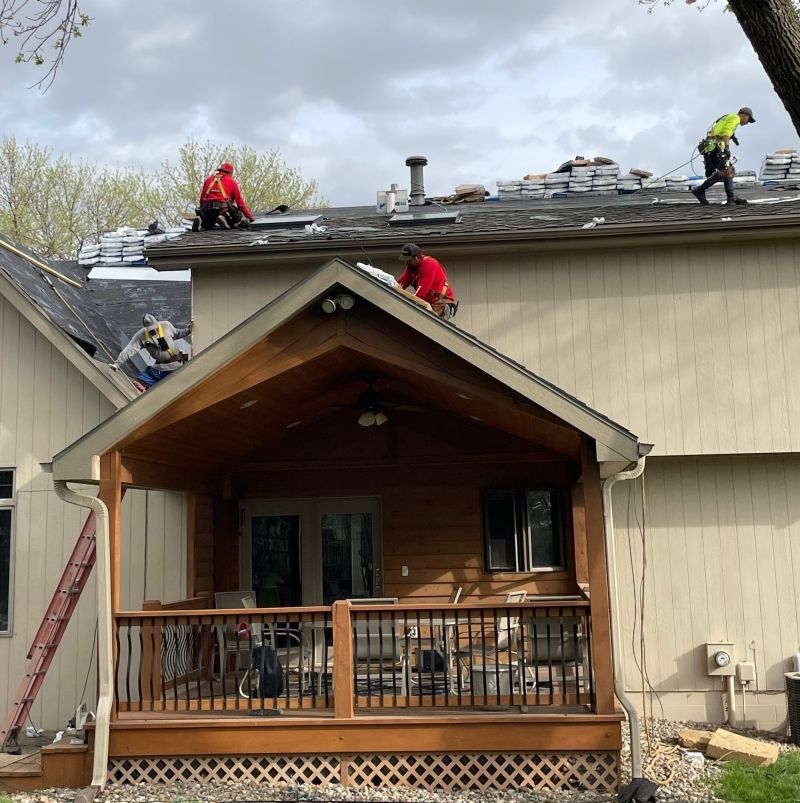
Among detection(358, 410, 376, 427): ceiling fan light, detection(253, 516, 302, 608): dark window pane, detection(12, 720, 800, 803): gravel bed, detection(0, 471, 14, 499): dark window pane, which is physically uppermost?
detection(358, 410, 376, 427): ceiling fan light

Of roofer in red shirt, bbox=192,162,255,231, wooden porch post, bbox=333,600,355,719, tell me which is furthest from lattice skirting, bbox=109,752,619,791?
roofer in red shirt, bbox=192,162,255,231

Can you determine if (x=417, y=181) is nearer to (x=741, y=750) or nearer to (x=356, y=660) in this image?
(x=356, y=660)

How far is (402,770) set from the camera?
796cm

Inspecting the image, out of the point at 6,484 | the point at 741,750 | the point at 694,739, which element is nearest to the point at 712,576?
the point at 694,739

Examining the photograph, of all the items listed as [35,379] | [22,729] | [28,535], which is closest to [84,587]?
[28,535]

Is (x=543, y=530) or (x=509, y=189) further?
(x=509, y=189)

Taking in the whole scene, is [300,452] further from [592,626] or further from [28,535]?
[592,626]

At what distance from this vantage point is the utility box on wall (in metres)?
10.3

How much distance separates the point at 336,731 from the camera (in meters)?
7.97

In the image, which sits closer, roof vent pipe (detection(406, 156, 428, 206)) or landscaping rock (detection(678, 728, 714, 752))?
landscaping rock (detection(678, 728, 714, 752))

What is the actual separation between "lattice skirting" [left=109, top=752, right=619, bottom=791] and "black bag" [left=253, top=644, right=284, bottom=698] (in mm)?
609

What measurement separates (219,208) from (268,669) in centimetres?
652

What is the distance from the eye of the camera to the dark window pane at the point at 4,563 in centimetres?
1065

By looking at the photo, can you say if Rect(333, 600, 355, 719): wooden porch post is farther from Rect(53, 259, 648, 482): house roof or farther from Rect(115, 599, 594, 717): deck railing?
Rect(53, 259, 648, 482): house roof
